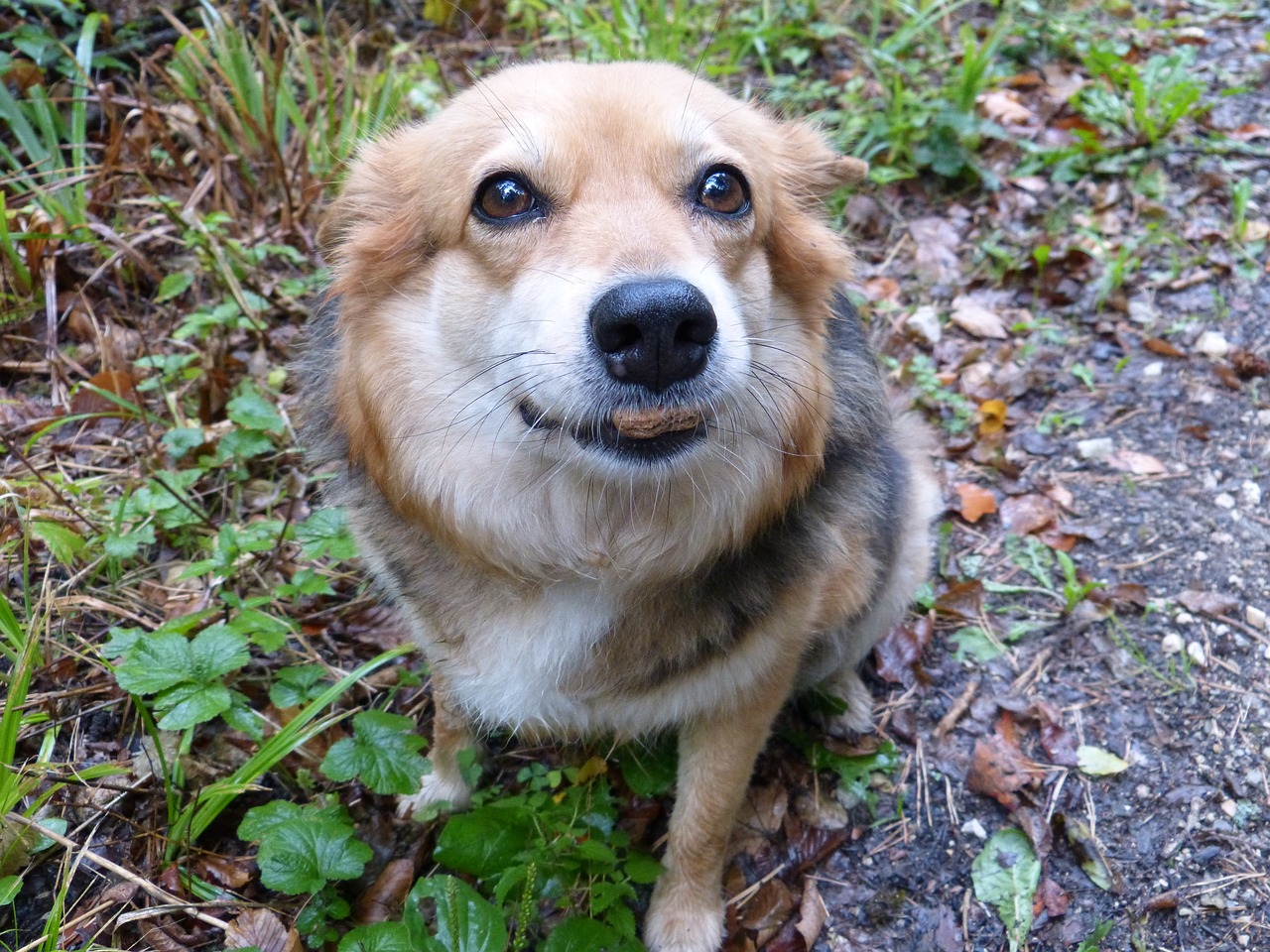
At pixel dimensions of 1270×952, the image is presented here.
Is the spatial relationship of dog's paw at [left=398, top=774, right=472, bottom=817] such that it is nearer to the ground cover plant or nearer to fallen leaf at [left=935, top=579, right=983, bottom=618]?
the ground cover plant

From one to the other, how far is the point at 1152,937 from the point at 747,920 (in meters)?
1.05

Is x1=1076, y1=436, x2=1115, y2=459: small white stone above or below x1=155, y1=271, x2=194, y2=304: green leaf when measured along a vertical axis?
below

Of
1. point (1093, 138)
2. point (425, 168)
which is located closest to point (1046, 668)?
point (425, 168)

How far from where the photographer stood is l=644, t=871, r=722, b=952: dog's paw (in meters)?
2.42

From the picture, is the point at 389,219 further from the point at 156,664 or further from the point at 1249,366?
the point at 1249,366

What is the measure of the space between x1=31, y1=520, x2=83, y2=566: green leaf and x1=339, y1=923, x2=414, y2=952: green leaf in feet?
5.01

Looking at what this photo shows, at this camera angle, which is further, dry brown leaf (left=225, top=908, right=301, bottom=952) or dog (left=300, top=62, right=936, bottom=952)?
dry brown leaf (left=225, top=908, right=301, bottom=952)

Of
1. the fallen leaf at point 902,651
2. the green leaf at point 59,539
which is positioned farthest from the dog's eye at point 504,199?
the fallen leaf at point 902,651

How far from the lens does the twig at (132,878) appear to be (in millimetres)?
2137

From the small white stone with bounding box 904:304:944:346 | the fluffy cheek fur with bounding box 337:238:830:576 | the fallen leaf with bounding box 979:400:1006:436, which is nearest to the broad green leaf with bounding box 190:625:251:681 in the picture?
the fluffy cheek fur with bounding box 337:238:830:576

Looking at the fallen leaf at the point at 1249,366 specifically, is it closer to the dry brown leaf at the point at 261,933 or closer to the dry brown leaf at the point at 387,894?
the dry brown leaf at the point at 387,894

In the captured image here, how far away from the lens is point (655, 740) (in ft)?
8.59

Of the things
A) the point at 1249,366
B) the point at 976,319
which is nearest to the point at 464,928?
the point at 976,319

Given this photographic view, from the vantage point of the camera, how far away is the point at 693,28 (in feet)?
16.6
